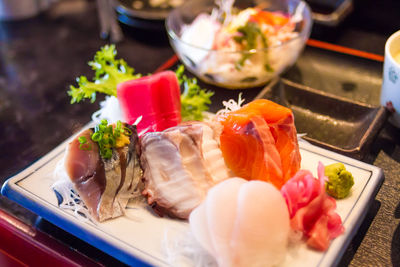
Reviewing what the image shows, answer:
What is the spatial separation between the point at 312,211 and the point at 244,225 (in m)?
0.27

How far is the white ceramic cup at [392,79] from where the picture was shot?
173cm

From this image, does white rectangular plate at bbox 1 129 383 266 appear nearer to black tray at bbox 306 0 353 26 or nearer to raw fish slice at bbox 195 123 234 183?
raw fish slice at bbox 195 123 234 183

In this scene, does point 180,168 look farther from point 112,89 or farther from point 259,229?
point 112,89

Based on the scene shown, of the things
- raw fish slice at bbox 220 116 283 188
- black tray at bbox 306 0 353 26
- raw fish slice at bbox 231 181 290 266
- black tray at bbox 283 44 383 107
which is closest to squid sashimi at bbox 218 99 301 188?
raw fish slice at bbox 220 116 283 188

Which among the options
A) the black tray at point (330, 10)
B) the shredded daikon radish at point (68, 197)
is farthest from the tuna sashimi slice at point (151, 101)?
the black tray at point (330, 10)

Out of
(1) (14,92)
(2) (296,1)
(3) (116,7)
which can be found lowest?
(1) (14,92)

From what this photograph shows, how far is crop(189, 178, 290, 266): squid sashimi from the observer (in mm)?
1154

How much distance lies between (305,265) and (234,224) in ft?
0.84

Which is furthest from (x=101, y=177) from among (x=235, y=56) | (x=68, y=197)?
(x=235, y=56)

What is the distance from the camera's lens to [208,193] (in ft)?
4.09

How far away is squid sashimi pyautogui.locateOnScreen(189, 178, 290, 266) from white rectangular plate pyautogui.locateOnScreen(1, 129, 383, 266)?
4.8 inches

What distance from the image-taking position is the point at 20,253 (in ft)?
5.08

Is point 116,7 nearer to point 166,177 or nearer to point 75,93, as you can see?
point 75,93

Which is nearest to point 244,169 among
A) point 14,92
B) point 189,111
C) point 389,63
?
point 189,111
